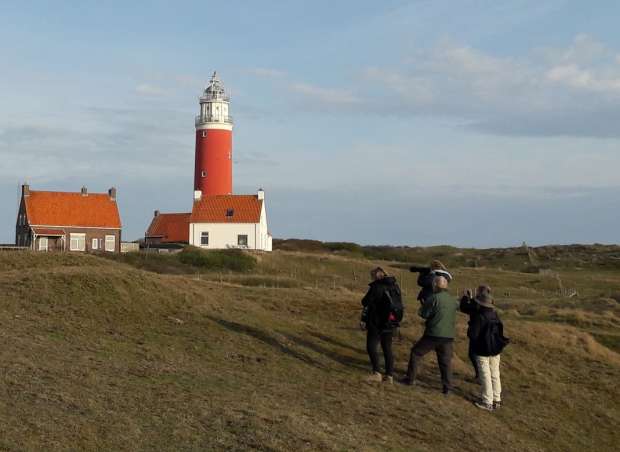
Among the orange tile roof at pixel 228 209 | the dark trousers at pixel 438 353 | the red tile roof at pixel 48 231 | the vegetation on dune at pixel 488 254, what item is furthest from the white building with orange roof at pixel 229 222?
the dark trousers at pixel 438 353

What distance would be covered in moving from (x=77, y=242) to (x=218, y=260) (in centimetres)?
1604

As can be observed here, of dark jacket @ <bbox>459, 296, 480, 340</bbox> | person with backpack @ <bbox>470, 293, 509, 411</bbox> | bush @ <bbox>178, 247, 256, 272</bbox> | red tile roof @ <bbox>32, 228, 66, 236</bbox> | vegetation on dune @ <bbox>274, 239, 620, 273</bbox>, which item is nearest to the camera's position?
person with backpack @ <bbox>470, 293, 509, 411</bbox>

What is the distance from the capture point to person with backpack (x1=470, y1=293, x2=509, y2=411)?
16453 mm

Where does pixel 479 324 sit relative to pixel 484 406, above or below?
above

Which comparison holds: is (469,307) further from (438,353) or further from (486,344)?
(438,353)

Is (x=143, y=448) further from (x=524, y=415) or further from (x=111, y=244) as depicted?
(x=111, y=244)

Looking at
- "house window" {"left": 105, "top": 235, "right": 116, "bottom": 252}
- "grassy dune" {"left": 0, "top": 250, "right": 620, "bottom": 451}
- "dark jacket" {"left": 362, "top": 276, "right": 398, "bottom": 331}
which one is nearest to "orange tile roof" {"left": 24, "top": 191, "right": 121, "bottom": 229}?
"house window" {"left": 105, "top": 235, "right": 116, "bottom": 252}

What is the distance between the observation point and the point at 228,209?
6581 cm

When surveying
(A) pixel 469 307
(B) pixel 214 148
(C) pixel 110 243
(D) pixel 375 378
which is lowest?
(D) pixel 375 378

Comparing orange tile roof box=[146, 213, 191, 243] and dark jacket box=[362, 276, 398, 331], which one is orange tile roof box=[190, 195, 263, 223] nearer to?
orange tile roof box=[146, 213, 191, 243]

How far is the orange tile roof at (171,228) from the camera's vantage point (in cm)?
6744

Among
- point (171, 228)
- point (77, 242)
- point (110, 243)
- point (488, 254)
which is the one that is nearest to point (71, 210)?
point (77, 242)

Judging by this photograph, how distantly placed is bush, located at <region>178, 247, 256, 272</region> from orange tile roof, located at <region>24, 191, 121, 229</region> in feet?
40.3

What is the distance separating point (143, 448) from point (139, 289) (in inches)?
433
